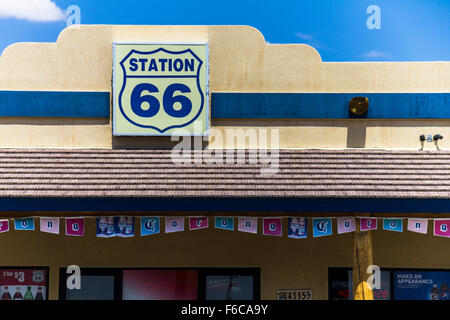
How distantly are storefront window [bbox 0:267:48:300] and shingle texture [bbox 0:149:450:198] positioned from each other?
248 cm

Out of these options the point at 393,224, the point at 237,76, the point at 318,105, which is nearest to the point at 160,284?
the point at 237,76

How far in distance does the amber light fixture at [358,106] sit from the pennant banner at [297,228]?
274cm

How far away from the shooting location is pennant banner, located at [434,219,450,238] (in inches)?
298

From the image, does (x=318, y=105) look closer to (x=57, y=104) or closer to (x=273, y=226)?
(x=273, y=226)

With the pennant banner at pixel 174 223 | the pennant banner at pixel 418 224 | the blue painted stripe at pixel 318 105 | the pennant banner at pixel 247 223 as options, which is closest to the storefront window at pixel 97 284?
the pennant banner at pixel 174 223

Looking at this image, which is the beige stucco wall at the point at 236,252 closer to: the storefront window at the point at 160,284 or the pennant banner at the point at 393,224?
the storefront window at the point at 160,284

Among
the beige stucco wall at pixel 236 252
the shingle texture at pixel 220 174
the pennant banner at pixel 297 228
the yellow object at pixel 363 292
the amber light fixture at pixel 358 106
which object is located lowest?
the yellow object at pixel 363 292

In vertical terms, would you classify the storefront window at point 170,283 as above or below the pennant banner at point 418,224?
below

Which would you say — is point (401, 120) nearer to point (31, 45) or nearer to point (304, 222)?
point (304, 222)

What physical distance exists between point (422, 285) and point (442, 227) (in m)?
1.90

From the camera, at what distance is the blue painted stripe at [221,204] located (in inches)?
276

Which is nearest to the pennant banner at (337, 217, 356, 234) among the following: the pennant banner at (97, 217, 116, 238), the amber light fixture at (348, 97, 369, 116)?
the amber light fixture at (348, 97, 369, 116)
